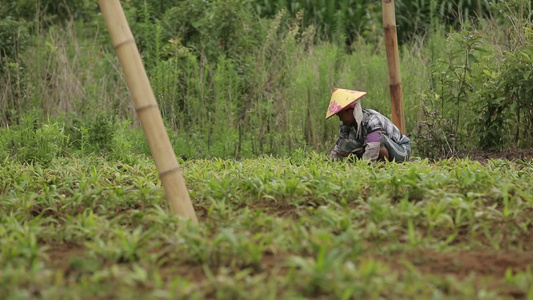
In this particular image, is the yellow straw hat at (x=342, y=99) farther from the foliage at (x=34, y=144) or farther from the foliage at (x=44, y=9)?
the foliage at (x=44, y=9)

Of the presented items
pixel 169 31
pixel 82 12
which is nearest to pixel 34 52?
pixel 169 31

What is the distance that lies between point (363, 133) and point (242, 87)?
2.48 metres

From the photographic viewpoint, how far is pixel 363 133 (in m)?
6.15

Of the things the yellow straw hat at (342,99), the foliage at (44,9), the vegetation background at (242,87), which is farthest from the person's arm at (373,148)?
the foliage at (44,9)

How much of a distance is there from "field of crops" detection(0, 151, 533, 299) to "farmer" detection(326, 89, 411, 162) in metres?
1.19

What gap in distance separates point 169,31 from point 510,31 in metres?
4.26

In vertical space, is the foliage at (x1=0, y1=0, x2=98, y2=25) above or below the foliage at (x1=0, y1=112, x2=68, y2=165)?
above

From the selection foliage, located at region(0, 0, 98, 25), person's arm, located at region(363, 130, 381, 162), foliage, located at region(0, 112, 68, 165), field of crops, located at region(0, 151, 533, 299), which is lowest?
person's arm, located at region(363, 130, 381, 162)

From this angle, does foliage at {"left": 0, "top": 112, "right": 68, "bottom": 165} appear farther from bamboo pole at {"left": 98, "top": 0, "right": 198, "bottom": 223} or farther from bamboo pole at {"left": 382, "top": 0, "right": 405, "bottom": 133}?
bamboo pole at {"left": 382, "top": 0, "right": 405, "bottom": 133}

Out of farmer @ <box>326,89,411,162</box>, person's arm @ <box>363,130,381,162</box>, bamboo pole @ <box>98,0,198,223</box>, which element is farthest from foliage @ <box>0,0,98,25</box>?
bamboo pole @ <box>98,0,198,223</box>

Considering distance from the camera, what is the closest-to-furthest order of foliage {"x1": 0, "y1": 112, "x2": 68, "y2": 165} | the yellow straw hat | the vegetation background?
1. foliage {"x1": 0, "y1": 112, "x2": 68, "y2": 165}
2. the yellow straw hat
3. the vegetation background

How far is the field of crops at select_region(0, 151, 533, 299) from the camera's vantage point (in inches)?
97.7

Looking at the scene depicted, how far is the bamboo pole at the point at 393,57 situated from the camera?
641 cm

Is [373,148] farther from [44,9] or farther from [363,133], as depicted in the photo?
[44,9]
